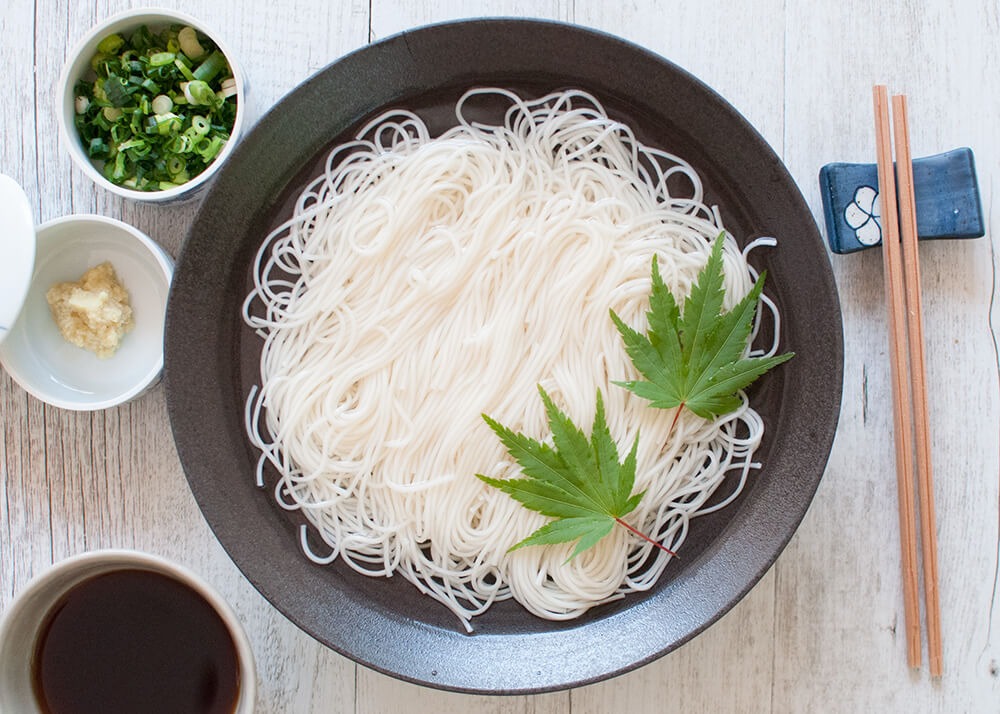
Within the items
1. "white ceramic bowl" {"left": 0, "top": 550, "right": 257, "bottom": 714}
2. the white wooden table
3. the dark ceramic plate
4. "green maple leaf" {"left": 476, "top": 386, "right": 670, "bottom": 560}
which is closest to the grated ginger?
the white wooden table

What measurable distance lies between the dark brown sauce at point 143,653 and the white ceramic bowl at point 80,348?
20.2 inches

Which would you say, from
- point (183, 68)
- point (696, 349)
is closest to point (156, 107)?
point (183, 68)

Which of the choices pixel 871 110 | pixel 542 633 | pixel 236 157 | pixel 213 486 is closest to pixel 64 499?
pixel 213 486

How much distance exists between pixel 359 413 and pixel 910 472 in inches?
55.4

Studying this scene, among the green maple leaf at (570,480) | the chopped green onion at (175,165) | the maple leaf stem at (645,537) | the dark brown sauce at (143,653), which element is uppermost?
the chopped green onion at (175,165)

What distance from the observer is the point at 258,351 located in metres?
2.03

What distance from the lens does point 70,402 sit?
6.59 feet

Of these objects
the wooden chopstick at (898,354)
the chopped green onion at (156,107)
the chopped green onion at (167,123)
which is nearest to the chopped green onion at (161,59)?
the chopped green onion at (156,107)

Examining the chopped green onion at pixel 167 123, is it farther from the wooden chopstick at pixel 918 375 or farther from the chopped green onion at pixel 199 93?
the wooden chopstick at pixel 918 375

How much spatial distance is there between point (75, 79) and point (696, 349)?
1.68m

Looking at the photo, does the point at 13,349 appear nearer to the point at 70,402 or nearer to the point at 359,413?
the point at 70,402

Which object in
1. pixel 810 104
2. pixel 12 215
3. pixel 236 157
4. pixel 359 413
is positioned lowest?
pixel 359 413

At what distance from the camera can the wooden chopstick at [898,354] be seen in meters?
2.00

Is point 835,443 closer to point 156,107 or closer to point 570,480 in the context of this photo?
point 570,480
